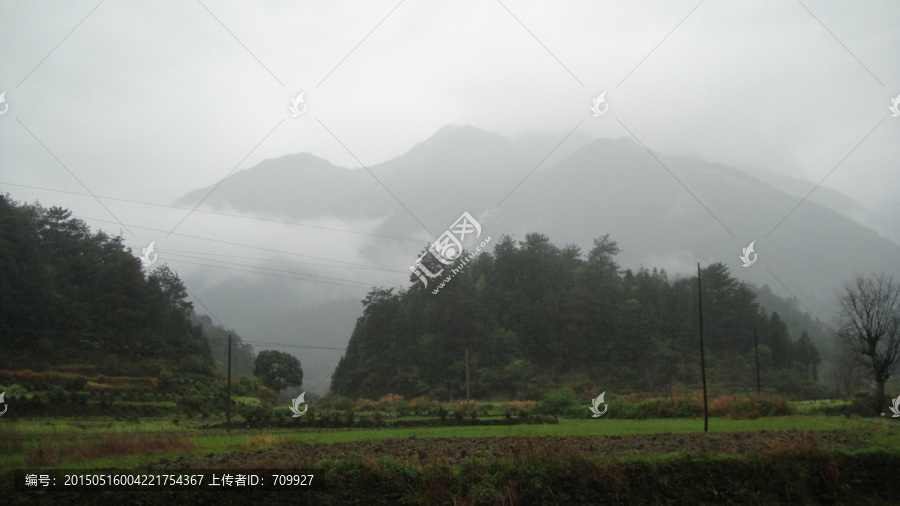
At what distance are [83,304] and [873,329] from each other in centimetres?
5023

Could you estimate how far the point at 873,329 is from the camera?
3728 centimetres

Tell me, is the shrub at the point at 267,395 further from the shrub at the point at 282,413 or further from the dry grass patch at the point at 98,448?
the dry grass patch at the point at 98,448

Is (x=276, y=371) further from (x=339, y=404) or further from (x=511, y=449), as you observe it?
(x=511, y=449)

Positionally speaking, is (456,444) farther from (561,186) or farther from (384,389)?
(561,186)

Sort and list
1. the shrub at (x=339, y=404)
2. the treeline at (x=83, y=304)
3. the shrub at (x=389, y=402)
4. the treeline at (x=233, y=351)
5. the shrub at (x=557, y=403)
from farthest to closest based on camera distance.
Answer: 1. the treeline at (x=233, y=351)
2. the shrub at (x=389, y=402)
3. the shrub at (x=557, y=403)
4. the shrub at (x=339, y=404)
5. the treeline at (x=83, y=304)

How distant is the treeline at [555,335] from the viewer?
48719 mm

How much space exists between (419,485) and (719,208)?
13368 centimetres

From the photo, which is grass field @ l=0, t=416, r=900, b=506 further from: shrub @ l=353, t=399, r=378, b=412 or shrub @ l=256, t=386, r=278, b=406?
shrub @ l=353, t=399, r=378, b=412

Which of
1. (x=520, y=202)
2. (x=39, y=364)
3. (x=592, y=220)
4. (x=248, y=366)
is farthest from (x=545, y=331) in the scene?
(x=592, y=220)

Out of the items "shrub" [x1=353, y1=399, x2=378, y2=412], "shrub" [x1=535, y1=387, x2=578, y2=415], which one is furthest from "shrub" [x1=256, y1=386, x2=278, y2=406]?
"shrub" [x1=535, y1=387, x2=578, y2=415]

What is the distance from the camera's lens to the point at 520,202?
400ft

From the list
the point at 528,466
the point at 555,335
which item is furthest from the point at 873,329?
the point at 528,466

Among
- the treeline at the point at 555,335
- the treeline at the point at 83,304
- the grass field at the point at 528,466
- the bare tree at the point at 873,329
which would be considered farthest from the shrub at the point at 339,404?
the bare tree at the point at 873,329

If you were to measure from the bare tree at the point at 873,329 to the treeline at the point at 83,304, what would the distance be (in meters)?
42.1
